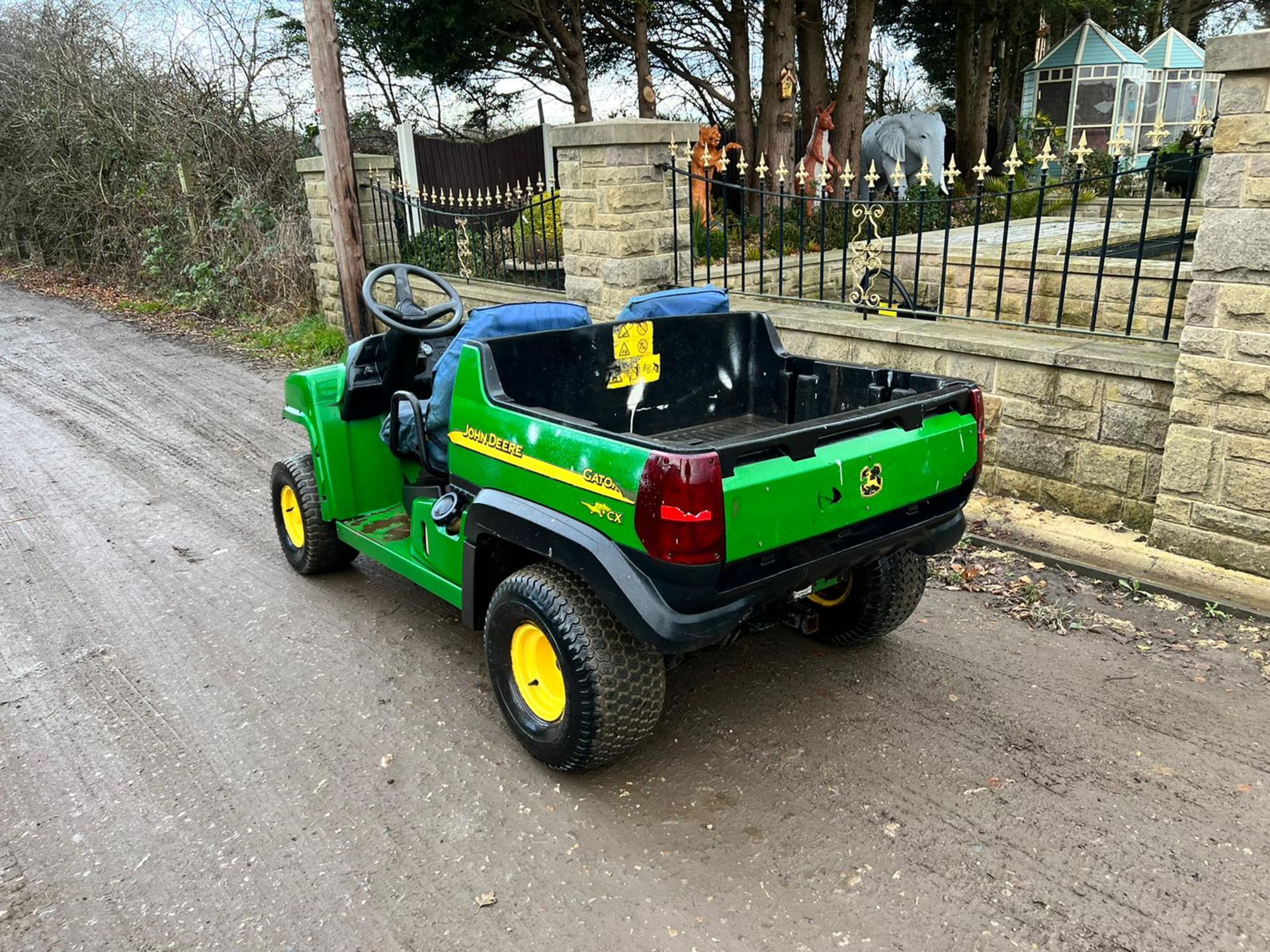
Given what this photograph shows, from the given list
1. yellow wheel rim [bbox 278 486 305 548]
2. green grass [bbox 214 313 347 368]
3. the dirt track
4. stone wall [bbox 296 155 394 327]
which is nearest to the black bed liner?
the dirt track

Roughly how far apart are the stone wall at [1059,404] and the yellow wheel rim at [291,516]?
3.35 m

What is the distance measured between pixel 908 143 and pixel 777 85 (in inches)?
183

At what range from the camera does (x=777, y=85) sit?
472 inches

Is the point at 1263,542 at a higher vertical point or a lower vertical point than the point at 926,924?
higher

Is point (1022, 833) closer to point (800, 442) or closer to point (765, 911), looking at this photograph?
point (765, 911)

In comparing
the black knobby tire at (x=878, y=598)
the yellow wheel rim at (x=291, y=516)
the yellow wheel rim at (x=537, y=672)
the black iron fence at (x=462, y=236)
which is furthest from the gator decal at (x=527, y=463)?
the black iron fence at (x=462, y=236)

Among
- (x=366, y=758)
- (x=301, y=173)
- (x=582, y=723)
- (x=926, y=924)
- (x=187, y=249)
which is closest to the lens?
(x=926, y=924)

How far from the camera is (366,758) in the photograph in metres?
3.16

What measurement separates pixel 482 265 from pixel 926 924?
25.5 feet

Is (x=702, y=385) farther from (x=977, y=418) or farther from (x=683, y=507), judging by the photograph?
(x=683, y=507)

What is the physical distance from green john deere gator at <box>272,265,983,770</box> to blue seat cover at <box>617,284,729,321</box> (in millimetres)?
12

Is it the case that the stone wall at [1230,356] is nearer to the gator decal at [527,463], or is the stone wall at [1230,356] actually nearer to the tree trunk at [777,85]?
the gator decal at [527,463]

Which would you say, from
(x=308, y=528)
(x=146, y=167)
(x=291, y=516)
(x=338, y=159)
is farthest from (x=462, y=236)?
(x=146, y=167)

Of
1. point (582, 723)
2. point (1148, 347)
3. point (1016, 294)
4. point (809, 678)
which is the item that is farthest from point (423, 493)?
point (1016, 294)
